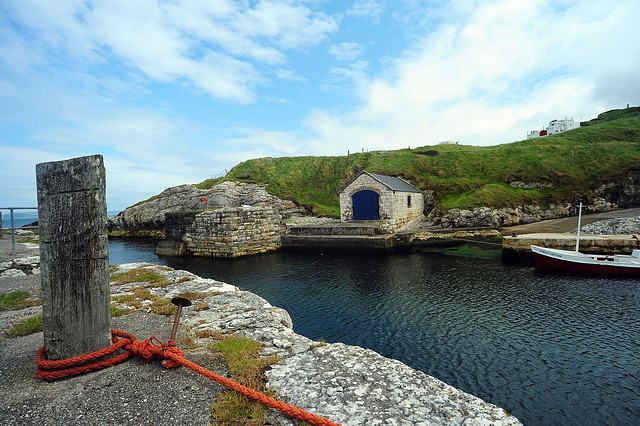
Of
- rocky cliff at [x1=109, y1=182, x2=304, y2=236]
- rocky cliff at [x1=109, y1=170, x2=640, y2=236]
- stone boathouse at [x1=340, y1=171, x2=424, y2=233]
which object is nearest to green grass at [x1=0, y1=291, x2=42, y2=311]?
rocky cliff at [x1=109, y1=170, x2=640, y2=236]

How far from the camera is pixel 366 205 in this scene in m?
35.2

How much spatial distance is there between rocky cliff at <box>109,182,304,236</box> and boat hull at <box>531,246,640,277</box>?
34.3m

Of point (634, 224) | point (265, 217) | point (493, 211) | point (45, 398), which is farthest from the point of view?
point (493, 211)

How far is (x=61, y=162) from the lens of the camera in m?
4.44

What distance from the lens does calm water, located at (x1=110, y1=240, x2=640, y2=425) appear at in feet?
25.0

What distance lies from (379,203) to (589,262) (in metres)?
18.8

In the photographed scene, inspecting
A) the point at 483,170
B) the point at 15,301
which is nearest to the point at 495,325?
the point at 15,301

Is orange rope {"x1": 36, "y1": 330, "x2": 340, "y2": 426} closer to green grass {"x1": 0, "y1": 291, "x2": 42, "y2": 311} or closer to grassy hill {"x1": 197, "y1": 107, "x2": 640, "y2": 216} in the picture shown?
green grass {"x1": 0, "y1": 291, "x2": 42, "y2": 311}

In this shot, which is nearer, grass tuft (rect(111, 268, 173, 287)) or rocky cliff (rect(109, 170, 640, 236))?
grass tuft (rect(111, 268, 173, 287))

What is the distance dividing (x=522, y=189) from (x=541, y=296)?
31259 mm

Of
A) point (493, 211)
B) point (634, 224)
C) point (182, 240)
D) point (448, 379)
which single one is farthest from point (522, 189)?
point (182, 240)

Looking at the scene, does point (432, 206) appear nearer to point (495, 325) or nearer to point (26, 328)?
point (495, 325)

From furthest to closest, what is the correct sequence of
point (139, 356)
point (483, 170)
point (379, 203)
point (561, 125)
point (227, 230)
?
point (561, 125) → point (483, 170) → point (379, 203) → point (227, 230) → point (139, 356)

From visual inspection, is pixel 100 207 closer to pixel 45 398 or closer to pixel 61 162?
pixel 61 162
